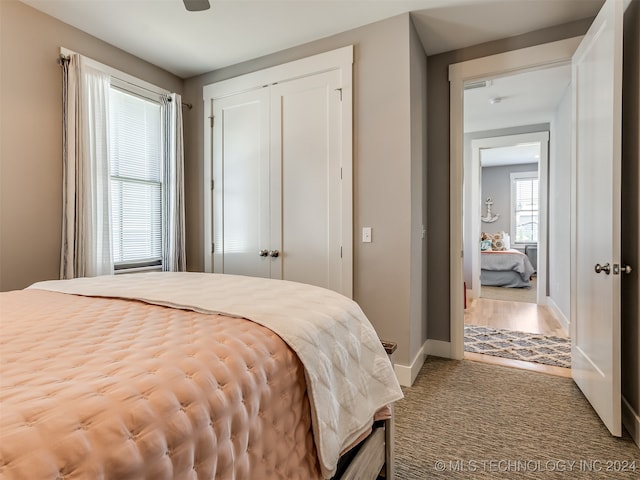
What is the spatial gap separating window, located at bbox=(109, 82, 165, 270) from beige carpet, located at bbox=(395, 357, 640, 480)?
2.56 metres

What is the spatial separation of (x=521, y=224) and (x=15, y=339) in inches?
387

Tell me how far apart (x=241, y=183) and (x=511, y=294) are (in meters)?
5.16

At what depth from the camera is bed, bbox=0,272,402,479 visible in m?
0.56

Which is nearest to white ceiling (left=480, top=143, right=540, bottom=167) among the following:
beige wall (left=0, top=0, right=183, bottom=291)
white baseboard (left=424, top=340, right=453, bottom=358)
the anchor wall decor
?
the anchor wall decor

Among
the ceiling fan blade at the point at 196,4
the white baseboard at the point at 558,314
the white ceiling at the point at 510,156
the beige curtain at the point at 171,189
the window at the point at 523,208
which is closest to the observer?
the ceiling fan blade at the point at 196,4

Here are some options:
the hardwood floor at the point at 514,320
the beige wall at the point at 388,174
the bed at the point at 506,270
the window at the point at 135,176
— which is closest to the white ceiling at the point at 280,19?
the beige wall at the point at 388,174

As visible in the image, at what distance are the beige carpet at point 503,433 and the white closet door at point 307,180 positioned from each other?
110 cm

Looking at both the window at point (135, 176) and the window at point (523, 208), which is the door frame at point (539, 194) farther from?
the window at point (135, 176)

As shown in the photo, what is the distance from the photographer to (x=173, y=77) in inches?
142

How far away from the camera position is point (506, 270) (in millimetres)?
6797

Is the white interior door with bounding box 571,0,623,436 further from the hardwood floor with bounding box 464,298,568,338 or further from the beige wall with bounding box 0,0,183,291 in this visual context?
the beige wall with bounding box 0,0,183,291

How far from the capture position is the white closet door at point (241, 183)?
3.22m

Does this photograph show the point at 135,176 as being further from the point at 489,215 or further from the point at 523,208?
the point at 523,208

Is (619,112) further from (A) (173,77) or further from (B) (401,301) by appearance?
(A) (173,77)
